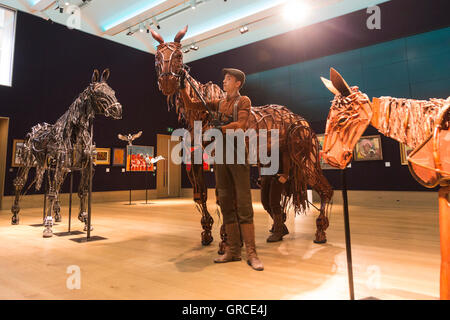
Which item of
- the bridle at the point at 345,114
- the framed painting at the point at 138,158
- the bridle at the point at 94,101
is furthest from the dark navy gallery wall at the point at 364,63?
the bridle at the point at 345,114

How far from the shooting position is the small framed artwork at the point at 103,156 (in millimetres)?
9094

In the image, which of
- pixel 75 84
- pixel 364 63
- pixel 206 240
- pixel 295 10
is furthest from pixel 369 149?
pixel 75 84

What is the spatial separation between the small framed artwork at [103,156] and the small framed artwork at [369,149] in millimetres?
7570

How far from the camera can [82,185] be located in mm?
4371

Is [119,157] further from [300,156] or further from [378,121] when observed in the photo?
[378,121]

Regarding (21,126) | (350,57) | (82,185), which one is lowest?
(82,185)

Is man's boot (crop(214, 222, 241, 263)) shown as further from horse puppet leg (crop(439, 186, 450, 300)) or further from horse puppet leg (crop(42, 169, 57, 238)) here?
horse puppet leg (crop(42, 169, 57, 238))

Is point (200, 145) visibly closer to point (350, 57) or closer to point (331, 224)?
point (331, 224)

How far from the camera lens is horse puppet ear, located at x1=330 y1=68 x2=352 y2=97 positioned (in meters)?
1.50

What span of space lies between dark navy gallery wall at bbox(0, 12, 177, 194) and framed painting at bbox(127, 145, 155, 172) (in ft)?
1.00

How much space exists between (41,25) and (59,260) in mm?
8249

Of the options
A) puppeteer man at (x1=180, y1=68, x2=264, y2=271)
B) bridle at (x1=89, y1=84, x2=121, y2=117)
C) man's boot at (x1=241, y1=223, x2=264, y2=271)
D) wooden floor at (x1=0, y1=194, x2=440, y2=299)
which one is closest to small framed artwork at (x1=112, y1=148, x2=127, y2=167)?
wooden floor at (x1=0, y1=194, x2=440, y2=299)

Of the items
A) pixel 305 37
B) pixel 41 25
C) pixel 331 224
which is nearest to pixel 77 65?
pixel 41 25

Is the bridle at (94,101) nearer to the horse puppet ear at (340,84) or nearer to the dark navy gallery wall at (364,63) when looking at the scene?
the horse puppet ear at (340,84)
